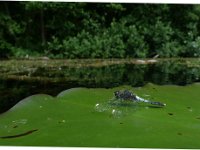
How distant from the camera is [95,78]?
11.2ft

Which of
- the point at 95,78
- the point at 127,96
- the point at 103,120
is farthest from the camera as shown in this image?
the point at 95,78

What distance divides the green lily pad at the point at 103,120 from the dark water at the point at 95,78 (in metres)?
0.05

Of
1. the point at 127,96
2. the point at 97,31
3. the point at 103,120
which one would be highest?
the point at 97,31

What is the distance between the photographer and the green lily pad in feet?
9.67

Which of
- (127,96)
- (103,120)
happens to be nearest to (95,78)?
(127,96)

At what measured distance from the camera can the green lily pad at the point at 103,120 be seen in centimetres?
295

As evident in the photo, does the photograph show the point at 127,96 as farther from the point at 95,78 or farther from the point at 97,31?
the point at 97,31

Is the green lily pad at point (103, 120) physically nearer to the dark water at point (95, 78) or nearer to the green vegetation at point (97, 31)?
the dark water at point (95, 78)

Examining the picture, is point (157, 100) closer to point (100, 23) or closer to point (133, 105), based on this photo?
point (133, 105)

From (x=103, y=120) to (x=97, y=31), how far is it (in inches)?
27.5

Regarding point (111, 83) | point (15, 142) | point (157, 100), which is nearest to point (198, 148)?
point (157, 100)

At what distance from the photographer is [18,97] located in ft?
10.8

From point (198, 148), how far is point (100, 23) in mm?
1100

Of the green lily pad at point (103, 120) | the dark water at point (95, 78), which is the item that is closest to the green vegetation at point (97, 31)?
the dark water at point (95, 78)
